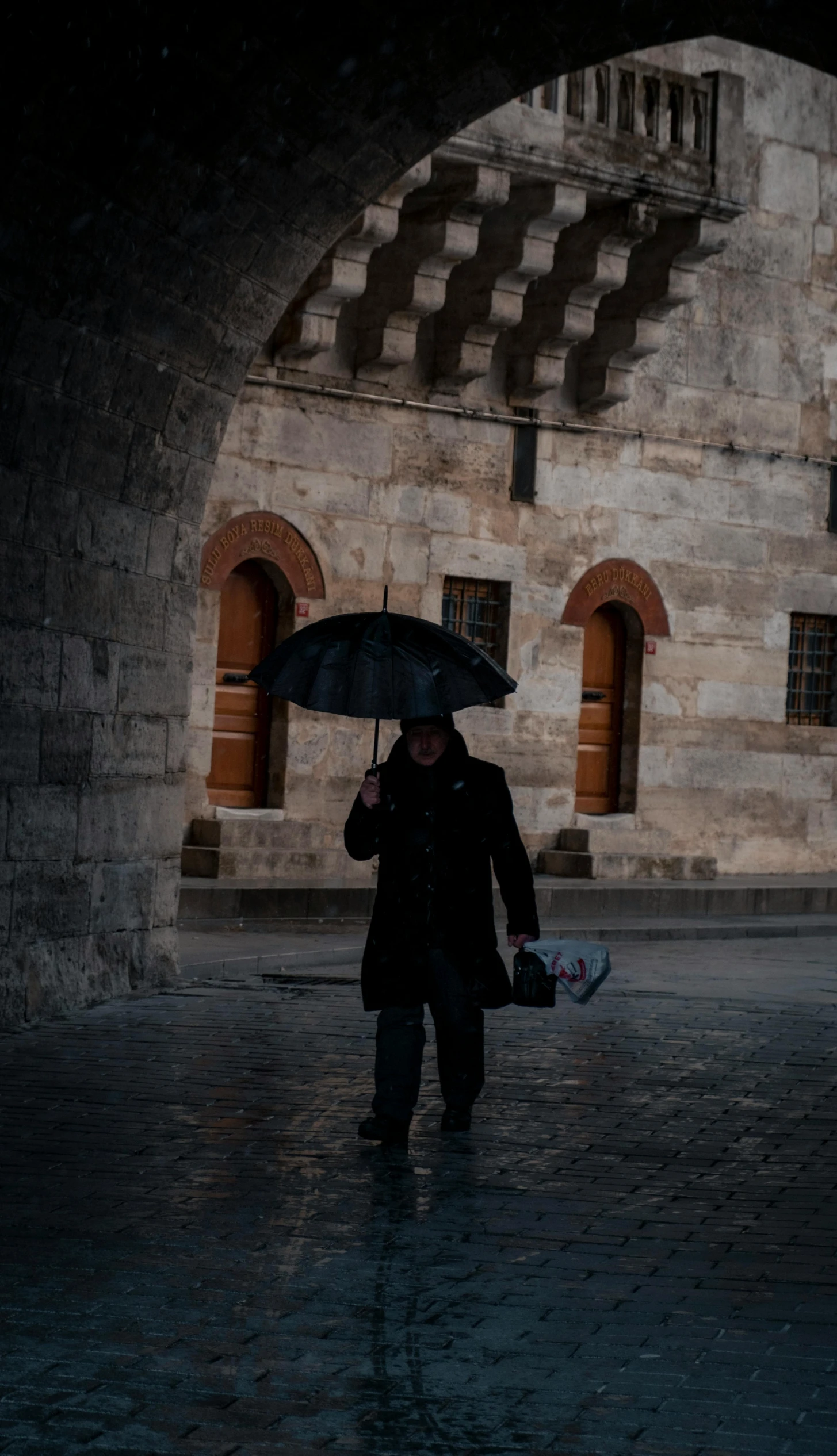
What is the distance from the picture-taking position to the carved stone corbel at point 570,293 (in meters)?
17.9

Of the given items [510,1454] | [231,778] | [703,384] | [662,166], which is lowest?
[510,1454]

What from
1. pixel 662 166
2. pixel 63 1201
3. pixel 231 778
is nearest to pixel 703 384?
pixel 662 166

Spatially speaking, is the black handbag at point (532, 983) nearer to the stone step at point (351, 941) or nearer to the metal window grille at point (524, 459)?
the stone step at point (351, 941)

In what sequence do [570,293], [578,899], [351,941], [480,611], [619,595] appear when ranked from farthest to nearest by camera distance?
[619,595], [480,611], [570,293], [578,899], [351,941]

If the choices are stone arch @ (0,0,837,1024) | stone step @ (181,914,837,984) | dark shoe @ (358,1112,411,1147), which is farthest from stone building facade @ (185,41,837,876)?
dark shoe @ (358,1112,411,1147)

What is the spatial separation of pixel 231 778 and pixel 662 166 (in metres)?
6.36

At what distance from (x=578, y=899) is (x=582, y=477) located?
4.33 meters

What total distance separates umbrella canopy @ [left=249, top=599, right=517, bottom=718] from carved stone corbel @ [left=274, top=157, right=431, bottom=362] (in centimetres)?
902

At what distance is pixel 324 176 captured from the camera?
1073cm

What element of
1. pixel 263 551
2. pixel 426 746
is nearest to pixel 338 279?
pixel 263 551

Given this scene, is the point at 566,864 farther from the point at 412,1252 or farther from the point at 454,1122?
the point at 412,1252

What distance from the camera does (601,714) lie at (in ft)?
64.5

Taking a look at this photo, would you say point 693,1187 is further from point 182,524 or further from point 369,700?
point 182,524

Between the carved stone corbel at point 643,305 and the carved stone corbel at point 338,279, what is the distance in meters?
2.78
